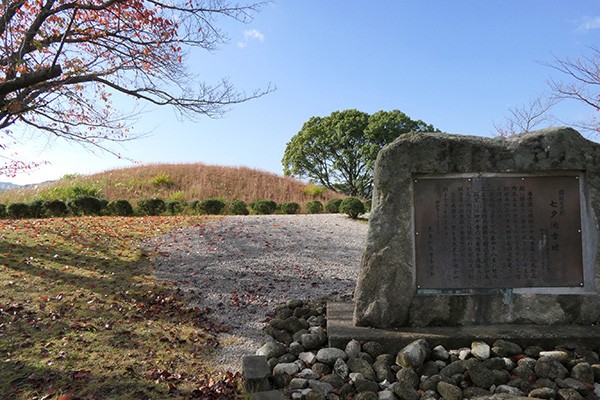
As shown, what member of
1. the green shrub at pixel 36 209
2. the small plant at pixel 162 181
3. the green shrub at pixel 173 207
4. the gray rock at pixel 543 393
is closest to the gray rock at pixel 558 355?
the gray rock at pixel 543 393

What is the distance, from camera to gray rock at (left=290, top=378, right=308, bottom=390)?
3633 mm

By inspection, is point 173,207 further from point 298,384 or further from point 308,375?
point 298,384

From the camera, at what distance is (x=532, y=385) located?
11.6 feet

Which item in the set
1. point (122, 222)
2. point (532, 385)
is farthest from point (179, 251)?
point (532, 385)

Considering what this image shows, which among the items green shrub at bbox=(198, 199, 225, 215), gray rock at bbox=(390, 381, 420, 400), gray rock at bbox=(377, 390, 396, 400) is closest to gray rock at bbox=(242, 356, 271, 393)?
gray rock at bbox=(377, 390, 396, 400)

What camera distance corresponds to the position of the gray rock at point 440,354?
3.99 m

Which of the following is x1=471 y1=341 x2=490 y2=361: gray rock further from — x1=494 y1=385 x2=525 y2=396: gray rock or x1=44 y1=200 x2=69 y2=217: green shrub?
x1=44 y1=200 x2=69 y2=217: green shrub

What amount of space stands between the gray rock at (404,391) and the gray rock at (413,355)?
336 millimetres

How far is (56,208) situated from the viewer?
15.0 m

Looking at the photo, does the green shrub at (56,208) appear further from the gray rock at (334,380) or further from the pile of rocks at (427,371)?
the gray rock at (334,380)

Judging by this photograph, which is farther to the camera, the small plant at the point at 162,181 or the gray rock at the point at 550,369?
the small plant at the point at 162,181

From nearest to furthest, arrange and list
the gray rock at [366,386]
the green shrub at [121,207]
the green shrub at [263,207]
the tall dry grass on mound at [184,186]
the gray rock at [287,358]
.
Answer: the gray rock at [366,386]
the gray rock at [287,358]
the green shrub at [121,207]
the green shrub at [263,207]
the tall dry grass on mound at [184,186]

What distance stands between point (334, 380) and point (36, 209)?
16119 millimetres

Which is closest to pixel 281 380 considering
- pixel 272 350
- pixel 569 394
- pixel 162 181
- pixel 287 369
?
pixel 287 369
